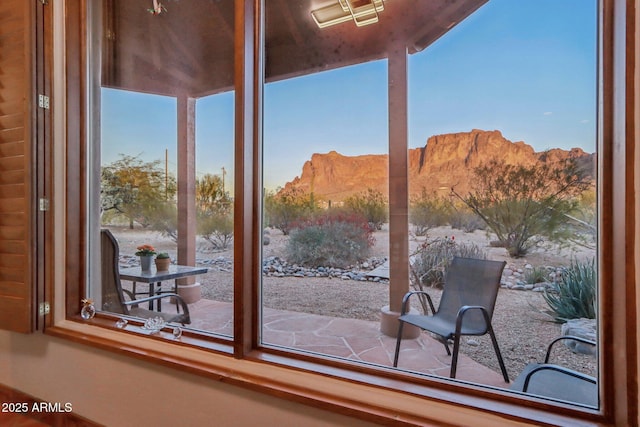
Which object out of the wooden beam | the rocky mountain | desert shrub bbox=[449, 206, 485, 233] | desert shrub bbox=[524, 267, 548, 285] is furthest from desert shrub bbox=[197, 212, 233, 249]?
desert shrub bbox=[524, 267, 548, 285]

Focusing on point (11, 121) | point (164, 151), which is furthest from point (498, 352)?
point (11, 121)

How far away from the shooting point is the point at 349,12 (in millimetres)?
2930

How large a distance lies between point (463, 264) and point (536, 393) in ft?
4.89

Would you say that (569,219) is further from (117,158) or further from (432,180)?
(117,158)

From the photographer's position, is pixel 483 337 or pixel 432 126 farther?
pixel 432 126

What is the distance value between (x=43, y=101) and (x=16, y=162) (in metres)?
0.35

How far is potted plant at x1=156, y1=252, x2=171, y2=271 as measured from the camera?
2.31 metres

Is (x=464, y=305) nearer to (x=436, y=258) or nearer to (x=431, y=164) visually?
(x=436, y=258)

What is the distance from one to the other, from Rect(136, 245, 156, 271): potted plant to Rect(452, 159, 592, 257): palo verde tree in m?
2.45

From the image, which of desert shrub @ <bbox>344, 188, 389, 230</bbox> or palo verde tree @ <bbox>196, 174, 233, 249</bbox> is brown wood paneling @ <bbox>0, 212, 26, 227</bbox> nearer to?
palo verde tree @ <bbox>196, 174, 233, 249</bbox>

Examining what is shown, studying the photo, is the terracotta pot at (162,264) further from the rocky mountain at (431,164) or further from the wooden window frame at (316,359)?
the rocky mountain at (431,164)

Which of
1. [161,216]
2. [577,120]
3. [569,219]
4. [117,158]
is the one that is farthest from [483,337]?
[117,158]

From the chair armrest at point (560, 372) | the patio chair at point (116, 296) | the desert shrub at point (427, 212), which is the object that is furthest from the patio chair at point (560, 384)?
the patio chair at point (116, 296)

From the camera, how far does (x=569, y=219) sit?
1.85 m
